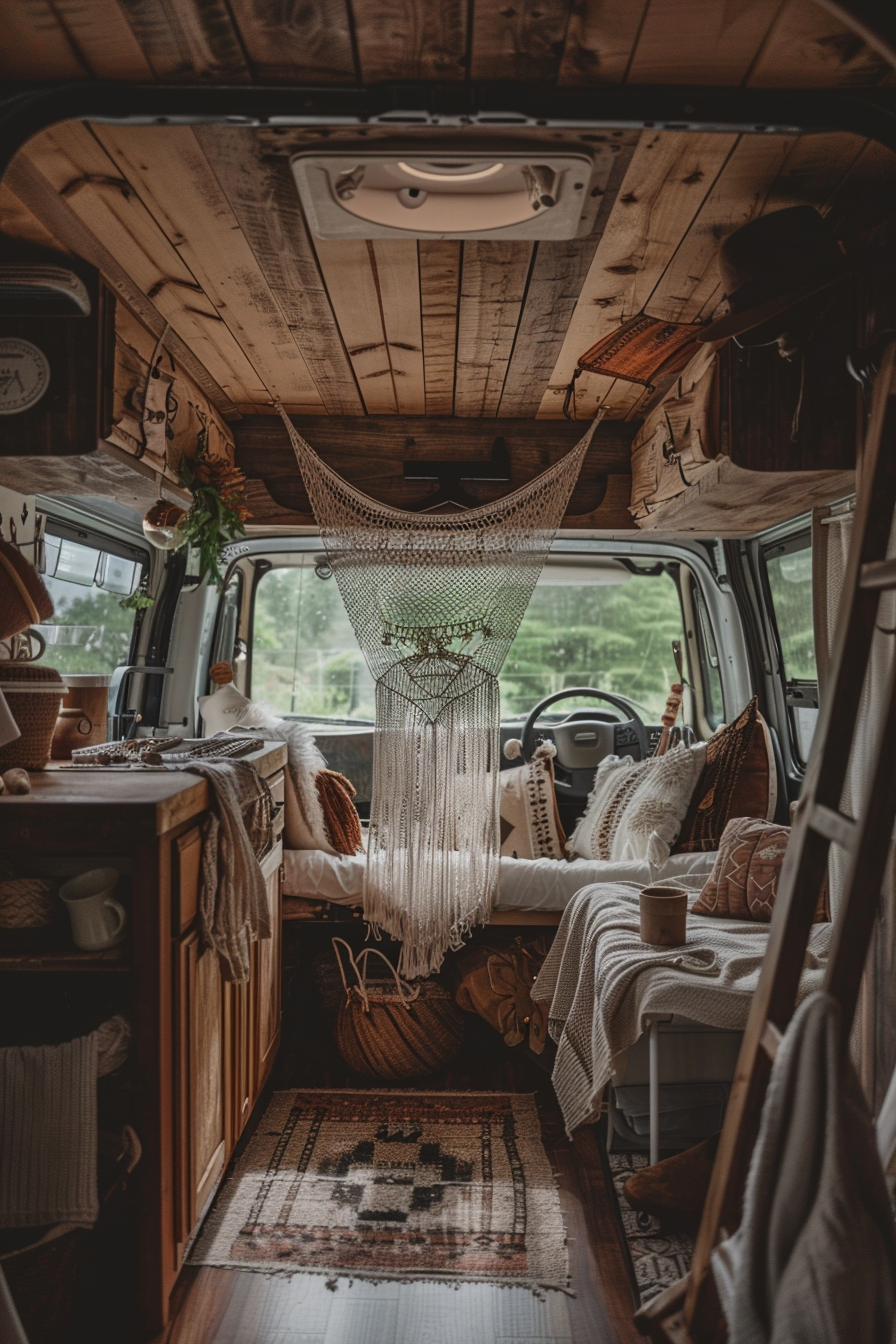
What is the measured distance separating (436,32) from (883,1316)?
5.44 ft

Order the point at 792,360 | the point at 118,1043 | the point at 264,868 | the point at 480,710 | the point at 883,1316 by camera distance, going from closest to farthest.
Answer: the point at 883,1316
the point at 118,1043
the point at 792,360
the point at 264,868
the point at 480,710

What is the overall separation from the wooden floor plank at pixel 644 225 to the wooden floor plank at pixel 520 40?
0.76 ft

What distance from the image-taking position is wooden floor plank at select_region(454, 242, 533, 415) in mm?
1912

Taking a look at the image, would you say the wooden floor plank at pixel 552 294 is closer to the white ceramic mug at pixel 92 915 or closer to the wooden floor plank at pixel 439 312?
the wooden floor plank at pixel 439 312

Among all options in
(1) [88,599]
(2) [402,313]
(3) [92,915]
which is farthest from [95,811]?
(1) [88,599]

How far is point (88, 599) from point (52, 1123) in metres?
1.70

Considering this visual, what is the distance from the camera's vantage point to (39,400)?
1.81 m

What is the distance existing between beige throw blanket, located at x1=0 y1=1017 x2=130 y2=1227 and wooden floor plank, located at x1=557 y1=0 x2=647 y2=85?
5.68ft

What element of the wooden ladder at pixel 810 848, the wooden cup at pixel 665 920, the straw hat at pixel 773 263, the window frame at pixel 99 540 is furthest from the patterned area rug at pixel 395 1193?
the straw hat at pixel 773 263

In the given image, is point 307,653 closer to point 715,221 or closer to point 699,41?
point 715,221

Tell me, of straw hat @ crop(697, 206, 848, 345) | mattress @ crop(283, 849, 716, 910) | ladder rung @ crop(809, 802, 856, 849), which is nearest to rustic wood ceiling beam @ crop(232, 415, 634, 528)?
mattress @ crop(283, 849, 716, 910)

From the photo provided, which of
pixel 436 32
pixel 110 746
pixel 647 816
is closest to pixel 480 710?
pixel 647 816

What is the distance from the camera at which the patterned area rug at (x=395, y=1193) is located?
206cm

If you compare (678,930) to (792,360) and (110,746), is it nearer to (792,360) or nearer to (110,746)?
(792,360)
